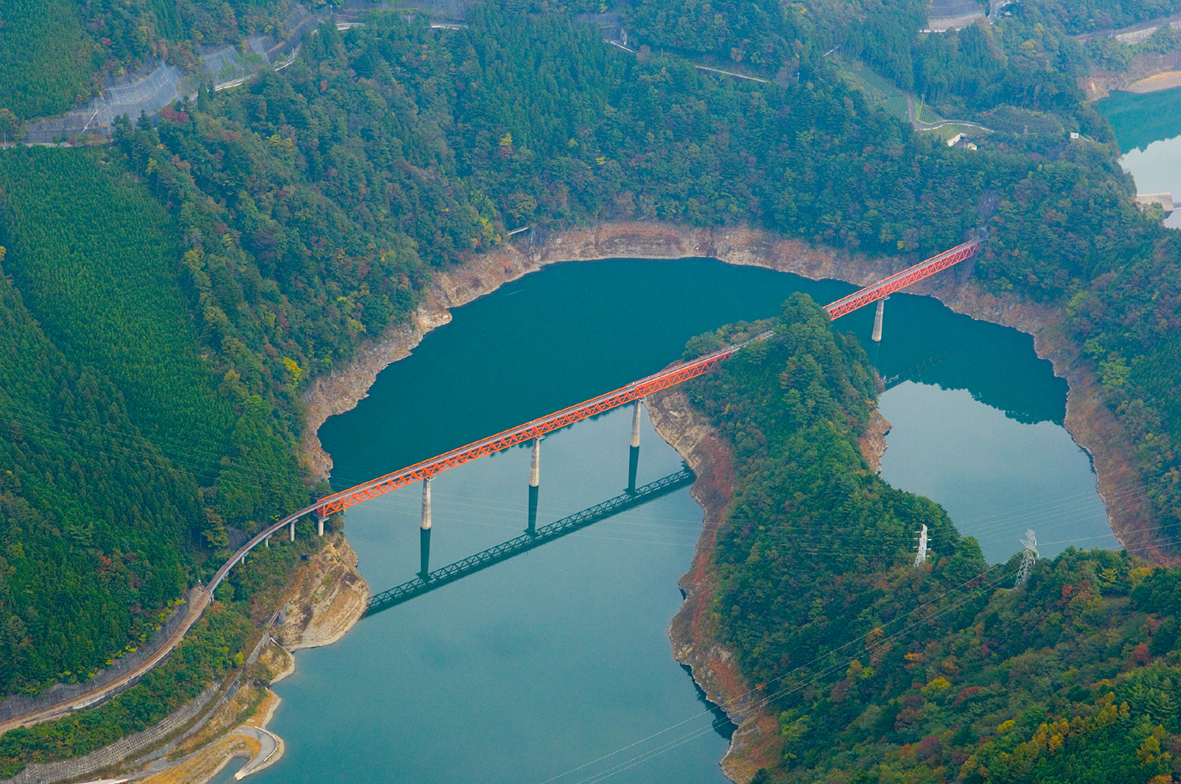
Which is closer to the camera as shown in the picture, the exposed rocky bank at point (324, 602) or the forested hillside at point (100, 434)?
the forested hillside at point (100, 434)

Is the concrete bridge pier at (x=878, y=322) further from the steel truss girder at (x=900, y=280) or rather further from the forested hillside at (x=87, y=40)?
the forested hillside at (x=87, y=40)

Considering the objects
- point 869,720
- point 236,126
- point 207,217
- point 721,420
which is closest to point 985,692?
point 869,720

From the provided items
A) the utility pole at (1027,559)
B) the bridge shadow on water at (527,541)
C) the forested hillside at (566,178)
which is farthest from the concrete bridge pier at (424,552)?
the utility pole at (1027,559)

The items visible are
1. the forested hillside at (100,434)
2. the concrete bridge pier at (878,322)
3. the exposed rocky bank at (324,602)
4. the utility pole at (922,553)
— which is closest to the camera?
the forested hillside at (100,434)

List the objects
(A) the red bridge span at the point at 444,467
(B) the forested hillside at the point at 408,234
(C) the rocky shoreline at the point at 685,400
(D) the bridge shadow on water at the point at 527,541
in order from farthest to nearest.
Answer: (D) the bridge shadow on water at the point at 527,541 < (C) the rocky shoreline at the point at 685,400 < (B) the forested hillside at the point at 408,234 < (A) the red bridge span at the point at 444,467

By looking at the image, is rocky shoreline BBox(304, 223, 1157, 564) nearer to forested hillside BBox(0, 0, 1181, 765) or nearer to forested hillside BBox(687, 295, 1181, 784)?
forested hillside BBox(0, 0, 1181, 765)
